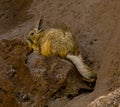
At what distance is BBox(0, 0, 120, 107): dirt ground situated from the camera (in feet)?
14.4

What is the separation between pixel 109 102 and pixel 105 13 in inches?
123

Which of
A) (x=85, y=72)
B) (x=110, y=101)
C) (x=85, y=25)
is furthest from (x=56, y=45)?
(x=110, y=101)

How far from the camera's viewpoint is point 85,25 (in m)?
5.81

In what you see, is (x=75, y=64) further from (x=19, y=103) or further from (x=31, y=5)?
(x=31, y=5)

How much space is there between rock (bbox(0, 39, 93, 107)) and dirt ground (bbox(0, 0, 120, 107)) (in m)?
0.15

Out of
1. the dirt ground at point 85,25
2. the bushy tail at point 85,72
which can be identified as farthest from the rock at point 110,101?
the bushy tail at point 85,72

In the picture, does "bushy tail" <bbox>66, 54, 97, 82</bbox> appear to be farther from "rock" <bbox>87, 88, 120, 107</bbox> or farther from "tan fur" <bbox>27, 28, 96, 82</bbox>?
"rock" <bbox>87, 88, 120, 107</bbox>

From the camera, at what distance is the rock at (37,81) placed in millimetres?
4703

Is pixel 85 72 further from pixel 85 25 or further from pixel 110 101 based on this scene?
pixel 110 101

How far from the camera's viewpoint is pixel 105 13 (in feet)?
18.8

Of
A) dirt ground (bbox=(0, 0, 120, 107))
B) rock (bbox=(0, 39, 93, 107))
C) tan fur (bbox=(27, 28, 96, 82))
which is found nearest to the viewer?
dirt ground (bbox=(0, 0, 120, 107))

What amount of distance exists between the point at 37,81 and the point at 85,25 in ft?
4.74

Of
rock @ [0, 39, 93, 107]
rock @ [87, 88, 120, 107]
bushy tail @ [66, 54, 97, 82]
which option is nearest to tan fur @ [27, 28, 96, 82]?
bushy tail @ [66, 54, 97, 82]

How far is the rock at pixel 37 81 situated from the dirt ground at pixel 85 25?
149 millimetres
